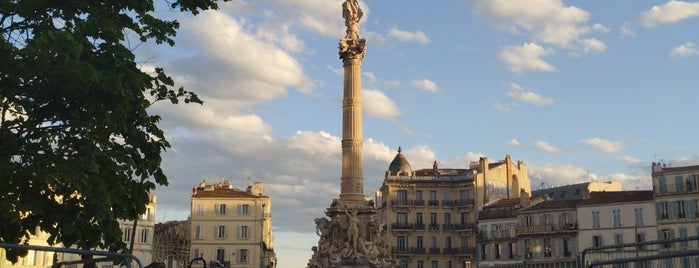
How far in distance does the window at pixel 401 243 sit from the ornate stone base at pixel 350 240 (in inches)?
1532

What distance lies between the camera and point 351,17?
179 ft

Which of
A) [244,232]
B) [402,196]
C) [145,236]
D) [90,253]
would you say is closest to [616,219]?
[402,196]

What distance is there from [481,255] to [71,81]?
7163cm

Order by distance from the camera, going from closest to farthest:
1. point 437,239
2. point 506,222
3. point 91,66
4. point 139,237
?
point 91,66, point 139,237, point 506,222, point 437,239

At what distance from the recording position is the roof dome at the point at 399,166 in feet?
314

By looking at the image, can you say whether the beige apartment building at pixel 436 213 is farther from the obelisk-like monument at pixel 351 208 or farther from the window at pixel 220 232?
the obelisk-like monument at pixel 351 208

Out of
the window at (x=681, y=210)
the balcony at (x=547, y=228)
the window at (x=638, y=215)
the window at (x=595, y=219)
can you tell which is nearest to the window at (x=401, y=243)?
the balcony at (x=547, y=228)

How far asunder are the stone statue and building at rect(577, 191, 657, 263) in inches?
1171

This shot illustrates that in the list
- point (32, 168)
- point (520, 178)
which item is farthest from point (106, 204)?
point (520, 178)

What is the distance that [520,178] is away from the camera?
322 feet

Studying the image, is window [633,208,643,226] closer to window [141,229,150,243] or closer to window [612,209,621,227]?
window [612,209,621,227]

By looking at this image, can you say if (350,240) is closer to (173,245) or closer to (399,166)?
(173,245)

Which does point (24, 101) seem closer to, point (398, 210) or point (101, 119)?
point (101, 119)

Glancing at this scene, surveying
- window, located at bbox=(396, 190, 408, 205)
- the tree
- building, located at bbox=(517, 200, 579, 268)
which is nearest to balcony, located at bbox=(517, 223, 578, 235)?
building, located at bbox=(517, 200, 579, 268)
